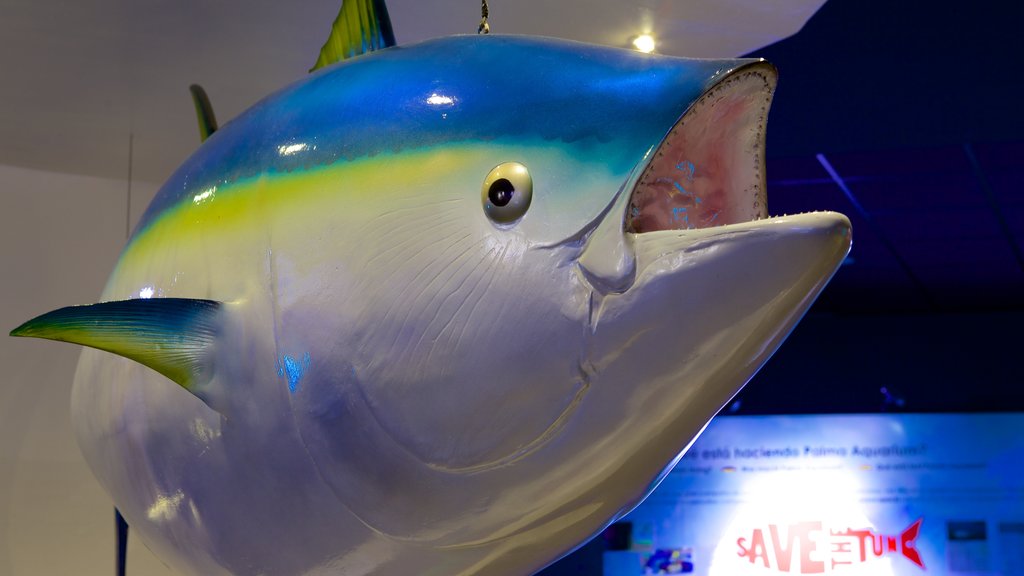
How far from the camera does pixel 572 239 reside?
48 cm

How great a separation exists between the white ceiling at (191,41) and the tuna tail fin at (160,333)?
2.80ft

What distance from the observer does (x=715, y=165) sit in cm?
57

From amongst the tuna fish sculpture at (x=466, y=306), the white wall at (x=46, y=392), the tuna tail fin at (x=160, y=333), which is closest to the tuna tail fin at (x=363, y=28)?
the tuna fish sculpture at (x=466, y=306)

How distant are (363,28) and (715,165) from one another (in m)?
0.31

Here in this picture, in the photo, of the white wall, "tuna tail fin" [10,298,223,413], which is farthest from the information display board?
"tuna tail fin" [10,298,223,413]

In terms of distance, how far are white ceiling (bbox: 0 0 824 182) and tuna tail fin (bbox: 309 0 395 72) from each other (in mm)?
604

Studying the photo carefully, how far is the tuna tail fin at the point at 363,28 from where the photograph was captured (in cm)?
74

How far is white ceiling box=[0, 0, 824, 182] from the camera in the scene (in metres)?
1.34

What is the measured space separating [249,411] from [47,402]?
135cm

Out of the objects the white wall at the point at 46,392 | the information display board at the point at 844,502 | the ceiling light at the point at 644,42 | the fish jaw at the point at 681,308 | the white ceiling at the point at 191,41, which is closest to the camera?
the fish jaw at the point at 681,308

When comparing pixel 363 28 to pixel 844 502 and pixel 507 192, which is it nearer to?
pixel 507 192

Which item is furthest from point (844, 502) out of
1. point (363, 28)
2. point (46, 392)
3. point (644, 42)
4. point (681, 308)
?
point (681, 308)

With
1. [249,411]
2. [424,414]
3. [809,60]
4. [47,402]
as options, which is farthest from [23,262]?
[809,60]

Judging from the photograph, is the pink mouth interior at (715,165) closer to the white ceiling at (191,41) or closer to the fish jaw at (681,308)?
the fish jaw at (681,308)
